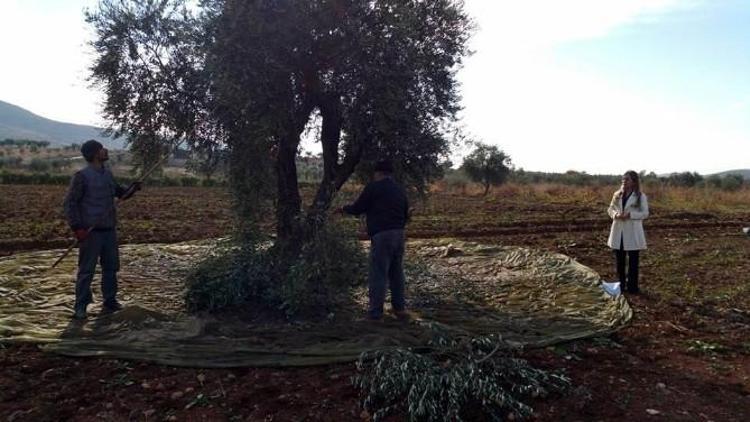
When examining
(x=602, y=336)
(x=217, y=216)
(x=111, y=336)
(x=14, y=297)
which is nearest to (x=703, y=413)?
(x=602, y=336)

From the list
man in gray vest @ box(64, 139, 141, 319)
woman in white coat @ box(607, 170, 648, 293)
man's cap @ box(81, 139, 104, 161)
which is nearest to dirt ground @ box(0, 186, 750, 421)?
woman in white coat @ box(607, 170, 648, 293)

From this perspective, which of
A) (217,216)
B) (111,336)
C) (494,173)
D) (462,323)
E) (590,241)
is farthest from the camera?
(494,173)

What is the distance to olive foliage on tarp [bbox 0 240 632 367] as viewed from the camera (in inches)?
240

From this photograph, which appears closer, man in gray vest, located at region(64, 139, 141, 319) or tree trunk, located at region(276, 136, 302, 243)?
man in gray vest, located at region(64, 139, 141, 319)

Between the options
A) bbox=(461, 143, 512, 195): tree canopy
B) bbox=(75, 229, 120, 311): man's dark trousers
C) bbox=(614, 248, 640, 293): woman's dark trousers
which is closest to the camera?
bbox=(75, 229, 120, 311): man's dark trousers

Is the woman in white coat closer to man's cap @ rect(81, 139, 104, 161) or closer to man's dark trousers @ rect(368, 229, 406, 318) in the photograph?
man's dark trousers @ rect(368, 229, 406, 318)

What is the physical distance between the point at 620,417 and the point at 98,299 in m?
6.79

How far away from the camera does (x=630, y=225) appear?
9.14m

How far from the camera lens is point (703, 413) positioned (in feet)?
15.8

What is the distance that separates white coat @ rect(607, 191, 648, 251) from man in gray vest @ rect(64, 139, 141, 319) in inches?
285

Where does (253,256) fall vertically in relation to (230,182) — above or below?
below

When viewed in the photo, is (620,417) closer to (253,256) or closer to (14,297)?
(253,256)

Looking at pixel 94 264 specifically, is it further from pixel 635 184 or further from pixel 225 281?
pixel 635 184

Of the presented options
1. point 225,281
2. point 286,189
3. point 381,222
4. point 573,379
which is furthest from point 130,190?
point 573,379
